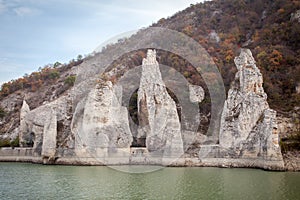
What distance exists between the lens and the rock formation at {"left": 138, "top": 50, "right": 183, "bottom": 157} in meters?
40.3

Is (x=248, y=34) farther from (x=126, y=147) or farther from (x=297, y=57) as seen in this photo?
(x=126, y=147)

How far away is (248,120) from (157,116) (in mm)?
11048

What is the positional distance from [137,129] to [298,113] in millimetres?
20012

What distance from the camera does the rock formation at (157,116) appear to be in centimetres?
4034

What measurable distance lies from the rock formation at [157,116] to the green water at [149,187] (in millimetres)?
10973

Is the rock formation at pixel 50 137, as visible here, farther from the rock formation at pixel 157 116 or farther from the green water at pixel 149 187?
the green water at pixel 149 187

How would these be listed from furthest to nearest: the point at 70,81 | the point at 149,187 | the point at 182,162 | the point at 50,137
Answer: the point at 70,81 → the point at 50,137 → the point at 182,162 → the point at 149,187

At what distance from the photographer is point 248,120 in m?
37.9

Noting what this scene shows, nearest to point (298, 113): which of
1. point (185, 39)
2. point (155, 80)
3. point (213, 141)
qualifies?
point (213, 141)

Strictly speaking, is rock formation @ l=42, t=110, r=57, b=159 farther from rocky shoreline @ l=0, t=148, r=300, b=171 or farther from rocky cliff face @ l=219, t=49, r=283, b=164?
rocky cliff face @ l=219, t=49, r=283, b=164

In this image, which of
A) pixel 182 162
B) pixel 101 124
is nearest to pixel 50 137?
pixel 101 124

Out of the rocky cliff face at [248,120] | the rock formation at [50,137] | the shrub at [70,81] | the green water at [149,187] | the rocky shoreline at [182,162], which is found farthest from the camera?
the shrub at [70,81]

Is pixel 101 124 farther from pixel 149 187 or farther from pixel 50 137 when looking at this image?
pixel 149 187

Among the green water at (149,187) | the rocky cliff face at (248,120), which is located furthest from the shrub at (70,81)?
the green water at (149,187)
